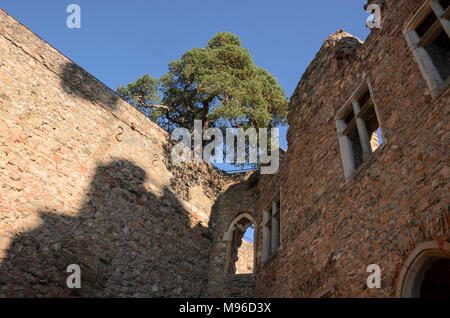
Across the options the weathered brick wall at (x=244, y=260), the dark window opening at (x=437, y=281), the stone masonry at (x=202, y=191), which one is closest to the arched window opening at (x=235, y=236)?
the stone masonry at (x=202, y=191)

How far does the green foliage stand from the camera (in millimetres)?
13867

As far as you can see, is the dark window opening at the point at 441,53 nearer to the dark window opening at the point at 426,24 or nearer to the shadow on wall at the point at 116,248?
the dark window opening at the point at 426,24

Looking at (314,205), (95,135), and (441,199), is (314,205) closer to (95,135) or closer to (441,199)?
(441,199)

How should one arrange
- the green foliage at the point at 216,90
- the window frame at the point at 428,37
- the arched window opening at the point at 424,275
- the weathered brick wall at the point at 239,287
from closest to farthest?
1. the arched window opening at the point at 424,275
2. the window frame at the point at 428,37
3. the weathered brick wall at the point at 239,287
4. the green foliage at the point at 216,90

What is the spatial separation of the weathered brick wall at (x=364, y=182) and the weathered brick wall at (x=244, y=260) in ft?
19.0

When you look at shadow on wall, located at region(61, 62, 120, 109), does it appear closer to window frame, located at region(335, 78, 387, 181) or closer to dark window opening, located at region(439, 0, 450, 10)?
window frame, located at region(335, 78, 387, 181)

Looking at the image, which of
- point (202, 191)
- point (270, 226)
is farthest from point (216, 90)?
point (270, 226)

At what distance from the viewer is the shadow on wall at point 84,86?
8.55 meters

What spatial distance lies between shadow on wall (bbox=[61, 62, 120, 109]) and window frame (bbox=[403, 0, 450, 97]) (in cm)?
690

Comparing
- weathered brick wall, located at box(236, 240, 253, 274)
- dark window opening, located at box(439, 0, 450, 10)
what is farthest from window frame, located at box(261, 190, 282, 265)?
weathered brick wall, located at box(236, 240, 253, 274)

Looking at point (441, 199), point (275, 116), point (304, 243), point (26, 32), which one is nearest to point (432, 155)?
point (441, 199)

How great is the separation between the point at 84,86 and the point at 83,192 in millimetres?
2767

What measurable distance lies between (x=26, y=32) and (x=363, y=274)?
8342 millimetres

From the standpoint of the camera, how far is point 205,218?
10.6 meters
